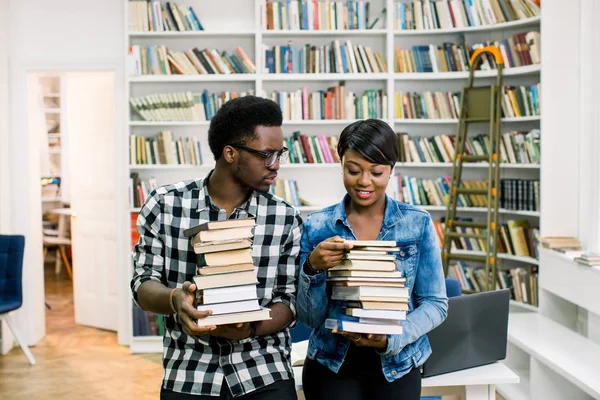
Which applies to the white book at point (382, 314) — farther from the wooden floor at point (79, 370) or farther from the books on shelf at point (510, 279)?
the books on shelf at point (510, 279)

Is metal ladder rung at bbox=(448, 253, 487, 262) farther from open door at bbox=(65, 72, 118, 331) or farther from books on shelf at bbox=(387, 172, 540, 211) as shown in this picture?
open door at bbox=(65, 72, 118, 331)

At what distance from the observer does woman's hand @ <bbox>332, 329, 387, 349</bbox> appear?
191 centimetres

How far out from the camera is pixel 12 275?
5.54m

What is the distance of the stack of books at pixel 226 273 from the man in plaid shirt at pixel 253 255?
5.0 inches

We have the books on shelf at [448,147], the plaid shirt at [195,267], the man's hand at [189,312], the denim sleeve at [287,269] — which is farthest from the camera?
the books on shelf at [448,147]

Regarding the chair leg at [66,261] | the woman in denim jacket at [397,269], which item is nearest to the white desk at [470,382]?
the woman in denim jacket at [397,269]

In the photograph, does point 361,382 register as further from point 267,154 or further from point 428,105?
point 428,105

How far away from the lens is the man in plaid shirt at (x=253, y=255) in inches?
77.7

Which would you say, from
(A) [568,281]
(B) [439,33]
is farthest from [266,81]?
(A) [568,281]

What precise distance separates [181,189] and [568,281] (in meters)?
3.21

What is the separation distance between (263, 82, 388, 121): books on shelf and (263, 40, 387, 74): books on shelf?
6.4 inches

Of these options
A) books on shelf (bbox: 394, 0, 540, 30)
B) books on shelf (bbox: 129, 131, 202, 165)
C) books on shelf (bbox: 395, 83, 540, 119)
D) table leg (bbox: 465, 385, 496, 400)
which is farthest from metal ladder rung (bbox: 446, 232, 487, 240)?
table leg (bbox: 465, 385, 496, 400)

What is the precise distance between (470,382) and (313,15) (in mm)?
3911

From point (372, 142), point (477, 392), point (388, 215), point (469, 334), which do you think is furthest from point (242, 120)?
point (477, 392)
